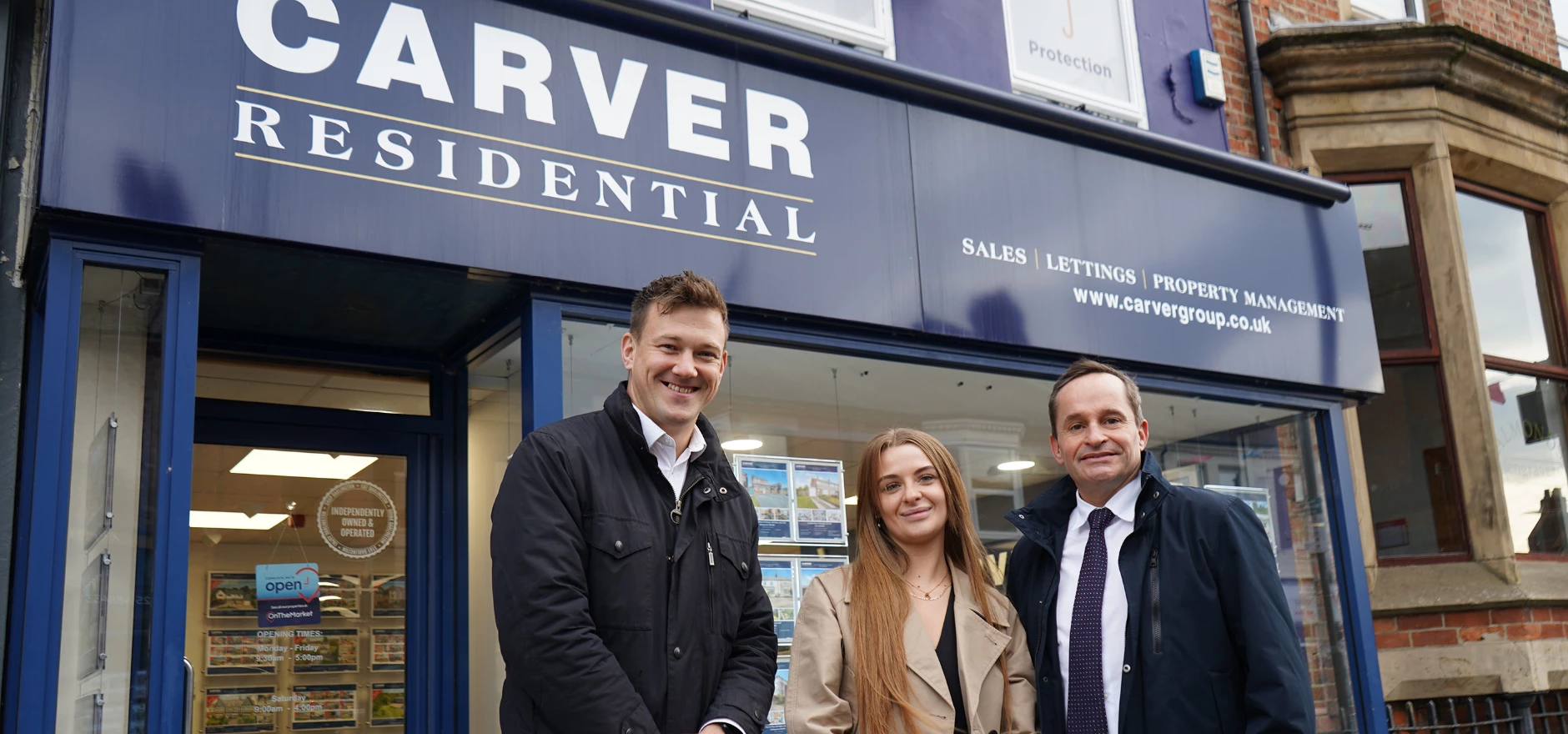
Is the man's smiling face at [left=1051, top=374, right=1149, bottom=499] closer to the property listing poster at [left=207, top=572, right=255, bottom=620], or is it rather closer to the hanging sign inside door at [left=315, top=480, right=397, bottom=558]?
the hanging sign inside door at [left=315, top=480, right=397, bottom=558]

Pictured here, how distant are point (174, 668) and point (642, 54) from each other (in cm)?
269

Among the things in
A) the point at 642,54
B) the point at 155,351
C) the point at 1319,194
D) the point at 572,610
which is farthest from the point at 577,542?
the point at 1319,194

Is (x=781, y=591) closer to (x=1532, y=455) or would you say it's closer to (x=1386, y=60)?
(x=1386, y=60)

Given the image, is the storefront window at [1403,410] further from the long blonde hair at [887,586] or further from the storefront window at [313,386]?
the storefront window at [313,386]

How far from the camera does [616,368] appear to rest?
4.70 meters

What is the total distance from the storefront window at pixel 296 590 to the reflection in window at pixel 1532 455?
23.0ft

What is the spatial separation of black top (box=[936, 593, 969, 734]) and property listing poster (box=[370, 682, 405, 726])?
8.47 ft

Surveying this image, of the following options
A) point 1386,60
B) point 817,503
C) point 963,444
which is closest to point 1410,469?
point 1386,60

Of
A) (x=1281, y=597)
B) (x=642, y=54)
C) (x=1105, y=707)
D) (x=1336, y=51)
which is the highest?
(x=1336, y=51)

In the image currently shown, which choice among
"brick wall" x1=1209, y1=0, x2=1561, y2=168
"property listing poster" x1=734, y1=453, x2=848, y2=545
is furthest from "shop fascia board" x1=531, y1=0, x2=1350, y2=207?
"property listing poster" x1=734, y1=453, x2=848, y2=545

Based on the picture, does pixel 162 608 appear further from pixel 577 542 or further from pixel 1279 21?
pixel 1279 21

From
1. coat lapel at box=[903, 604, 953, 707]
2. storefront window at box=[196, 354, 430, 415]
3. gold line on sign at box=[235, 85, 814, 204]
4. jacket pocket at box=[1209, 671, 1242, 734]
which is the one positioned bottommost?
jacket pocket at box=[1209, 671, 1242, 734]

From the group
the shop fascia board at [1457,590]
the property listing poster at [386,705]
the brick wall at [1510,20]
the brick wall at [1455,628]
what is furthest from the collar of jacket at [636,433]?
the brick wall at [1510,20]

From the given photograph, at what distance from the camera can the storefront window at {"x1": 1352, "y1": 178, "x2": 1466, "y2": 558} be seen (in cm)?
778
